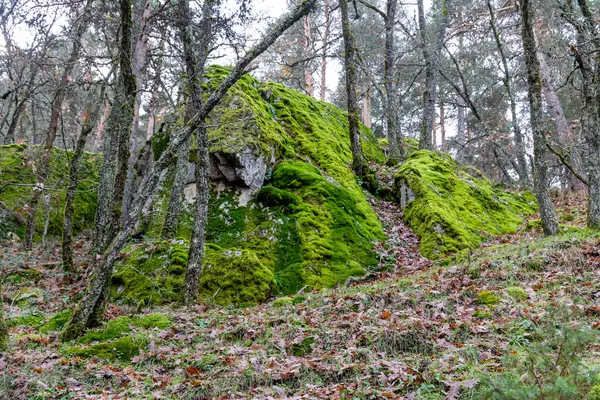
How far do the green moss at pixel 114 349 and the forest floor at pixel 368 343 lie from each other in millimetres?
15

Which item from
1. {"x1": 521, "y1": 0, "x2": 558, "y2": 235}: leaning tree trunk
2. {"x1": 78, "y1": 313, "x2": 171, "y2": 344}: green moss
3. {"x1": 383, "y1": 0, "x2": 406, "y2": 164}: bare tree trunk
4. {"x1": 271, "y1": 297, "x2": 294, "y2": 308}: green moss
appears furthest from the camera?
{"x1": 383, "y1": 0, "x2": 406, "y2": 164}: bare tree trunk

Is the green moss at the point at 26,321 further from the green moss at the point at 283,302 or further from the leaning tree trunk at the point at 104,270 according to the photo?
the green moss at the point at 283,302

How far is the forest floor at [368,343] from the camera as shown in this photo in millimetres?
3209

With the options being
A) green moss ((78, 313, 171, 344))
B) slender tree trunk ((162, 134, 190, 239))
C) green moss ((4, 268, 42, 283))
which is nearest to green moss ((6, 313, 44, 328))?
green moss ((78, 313, 171, 344))

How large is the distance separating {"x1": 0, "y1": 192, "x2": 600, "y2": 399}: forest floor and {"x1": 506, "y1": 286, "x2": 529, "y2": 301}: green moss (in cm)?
1

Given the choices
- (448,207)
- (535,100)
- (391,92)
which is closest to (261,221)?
(448,207)

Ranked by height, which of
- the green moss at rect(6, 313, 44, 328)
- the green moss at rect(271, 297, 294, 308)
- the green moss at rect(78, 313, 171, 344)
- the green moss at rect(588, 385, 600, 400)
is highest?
the green moss at rect(588, 385, 600, 400)

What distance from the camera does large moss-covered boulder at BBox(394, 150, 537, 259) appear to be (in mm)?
9758

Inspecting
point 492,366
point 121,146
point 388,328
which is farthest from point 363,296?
point 121,146

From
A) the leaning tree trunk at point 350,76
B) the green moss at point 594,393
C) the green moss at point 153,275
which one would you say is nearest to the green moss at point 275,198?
the green moss at point 153,275

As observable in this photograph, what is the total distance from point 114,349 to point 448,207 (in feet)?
29.4

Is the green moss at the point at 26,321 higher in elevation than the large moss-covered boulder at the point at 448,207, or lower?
lower

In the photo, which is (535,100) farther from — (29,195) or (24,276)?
(29,195)

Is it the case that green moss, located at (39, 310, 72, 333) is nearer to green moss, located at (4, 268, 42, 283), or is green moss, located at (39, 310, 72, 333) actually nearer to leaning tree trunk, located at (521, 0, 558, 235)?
green moss, located at (4, 268, 42, 283)
